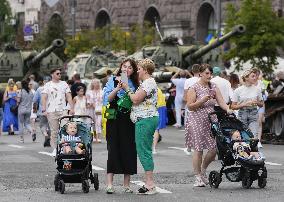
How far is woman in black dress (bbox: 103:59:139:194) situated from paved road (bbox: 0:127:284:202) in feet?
1.07

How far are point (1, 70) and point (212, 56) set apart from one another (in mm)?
7758

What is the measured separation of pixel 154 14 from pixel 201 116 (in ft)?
166

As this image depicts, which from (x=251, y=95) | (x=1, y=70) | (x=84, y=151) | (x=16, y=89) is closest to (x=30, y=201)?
(x=84, y=151)

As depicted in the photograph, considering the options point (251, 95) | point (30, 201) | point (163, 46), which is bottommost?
point (30, 201)

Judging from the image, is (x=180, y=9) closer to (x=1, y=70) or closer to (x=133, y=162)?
(x=1, y=70)

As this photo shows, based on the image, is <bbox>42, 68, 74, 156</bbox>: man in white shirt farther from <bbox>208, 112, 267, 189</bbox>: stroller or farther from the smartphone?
the smartphone

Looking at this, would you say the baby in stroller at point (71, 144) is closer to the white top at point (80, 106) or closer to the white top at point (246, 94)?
the white top at point (246, 94)

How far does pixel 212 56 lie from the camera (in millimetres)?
43438

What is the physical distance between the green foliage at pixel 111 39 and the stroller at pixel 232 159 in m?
40.9

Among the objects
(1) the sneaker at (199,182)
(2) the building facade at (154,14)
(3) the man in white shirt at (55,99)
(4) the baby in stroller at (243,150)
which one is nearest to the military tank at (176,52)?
(2) the building facade at (154,14)

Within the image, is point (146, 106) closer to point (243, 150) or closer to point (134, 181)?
point (243, 150)

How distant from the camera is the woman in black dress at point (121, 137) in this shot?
49.1 feet

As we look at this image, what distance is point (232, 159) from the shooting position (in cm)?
1556

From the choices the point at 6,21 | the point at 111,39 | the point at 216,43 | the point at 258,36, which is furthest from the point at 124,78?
the point at 6,21
